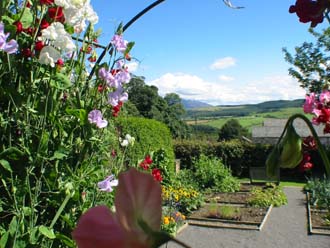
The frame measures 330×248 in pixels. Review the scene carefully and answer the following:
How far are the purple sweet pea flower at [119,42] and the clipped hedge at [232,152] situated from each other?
580 inches

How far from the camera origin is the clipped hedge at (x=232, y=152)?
16.8 m

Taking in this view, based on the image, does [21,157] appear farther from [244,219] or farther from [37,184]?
[244,219]

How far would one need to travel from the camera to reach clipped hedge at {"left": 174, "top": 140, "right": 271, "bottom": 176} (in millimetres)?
16797

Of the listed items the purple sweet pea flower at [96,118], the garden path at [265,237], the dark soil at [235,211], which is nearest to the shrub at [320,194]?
the garden path at [265,237]

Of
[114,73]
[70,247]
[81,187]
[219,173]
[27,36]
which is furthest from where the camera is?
[219,173]

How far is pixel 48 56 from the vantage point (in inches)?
59.3

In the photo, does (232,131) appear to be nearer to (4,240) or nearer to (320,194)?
(320,194)

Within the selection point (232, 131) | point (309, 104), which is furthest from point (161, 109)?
point (309, 104)

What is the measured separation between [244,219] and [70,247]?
7.11m

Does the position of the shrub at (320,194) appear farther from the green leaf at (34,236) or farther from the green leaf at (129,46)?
the green leaf at (34,236)

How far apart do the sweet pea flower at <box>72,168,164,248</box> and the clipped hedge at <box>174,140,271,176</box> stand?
54.4 feet

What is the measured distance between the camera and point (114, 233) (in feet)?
0.55

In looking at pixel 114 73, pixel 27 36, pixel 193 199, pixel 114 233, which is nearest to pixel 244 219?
pixel 193 199

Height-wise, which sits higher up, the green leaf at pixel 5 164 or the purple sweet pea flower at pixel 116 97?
the purple sweet pea flower at pixel 116 97
